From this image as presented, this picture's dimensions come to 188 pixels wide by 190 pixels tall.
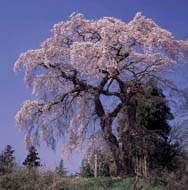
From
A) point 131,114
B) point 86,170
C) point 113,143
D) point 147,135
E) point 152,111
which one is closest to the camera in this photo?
point 113,143

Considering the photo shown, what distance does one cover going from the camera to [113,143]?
67.2ft

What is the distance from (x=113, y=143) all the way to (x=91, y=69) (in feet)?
11.1

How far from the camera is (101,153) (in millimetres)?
21797

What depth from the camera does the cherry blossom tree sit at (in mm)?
20406

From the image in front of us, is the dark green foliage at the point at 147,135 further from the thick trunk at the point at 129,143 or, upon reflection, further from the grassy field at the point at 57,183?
the grassy field at the point at 57,183

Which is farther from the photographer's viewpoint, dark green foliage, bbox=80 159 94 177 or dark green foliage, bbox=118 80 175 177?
dark green foliage, bbox=80 159 94 177

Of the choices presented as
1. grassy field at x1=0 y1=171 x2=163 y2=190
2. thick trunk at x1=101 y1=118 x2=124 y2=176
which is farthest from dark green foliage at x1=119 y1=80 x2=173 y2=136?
grassy field at x1=0 y1=171 x2=163 y2=190

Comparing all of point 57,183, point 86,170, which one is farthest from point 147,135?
point 57,183

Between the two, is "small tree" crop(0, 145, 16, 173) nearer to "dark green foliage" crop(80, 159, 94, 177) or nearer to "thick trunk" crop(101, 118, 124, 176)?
"thick trunk" crop(101, 118, 124, 176)

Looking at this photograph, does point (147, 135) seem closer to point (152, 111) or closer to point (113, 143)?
point (113, 143)

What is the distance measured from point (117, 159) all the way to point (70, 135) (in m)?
2.90

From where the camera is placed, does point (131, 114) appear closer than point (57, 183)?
No

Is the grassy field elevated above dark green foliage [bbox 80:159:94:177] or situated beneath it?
situated beneath

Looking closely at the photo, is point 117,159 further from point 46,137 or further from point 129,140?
point 46,137
